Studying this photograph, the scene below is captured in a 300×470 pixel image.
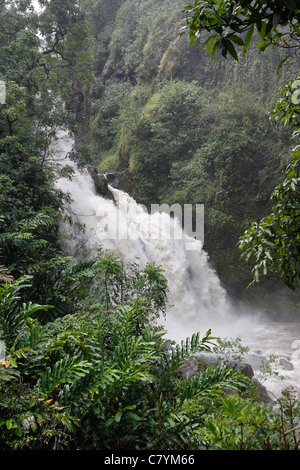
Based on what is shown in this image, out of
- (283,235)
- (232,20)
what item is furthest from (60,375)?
(232,20)

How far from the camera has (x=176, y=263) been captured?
9.45 meters

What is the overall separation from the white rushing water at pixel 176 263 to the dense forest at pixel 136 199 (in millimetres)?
636

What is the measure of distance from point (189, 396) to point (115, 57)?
64.8ft

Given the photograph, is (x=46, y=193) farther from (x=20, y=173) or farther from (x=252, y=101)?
(x=252, y=101)

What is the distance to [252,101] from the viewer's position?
12703mm

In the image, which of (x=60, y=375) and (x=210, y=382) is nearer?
(x=60, y=375)

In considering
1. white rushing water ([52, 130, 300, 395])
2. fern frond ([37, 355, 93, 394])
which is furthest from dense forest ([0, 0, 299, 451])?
white rushing water ([52, 130, 300, 395])

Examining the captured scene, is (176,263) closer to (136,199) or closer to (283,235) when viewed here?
(136,199)

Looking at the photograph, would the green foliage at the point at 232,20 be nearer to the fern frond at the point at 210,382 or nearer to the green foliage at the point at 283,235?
the green foliage at the point at 283,235

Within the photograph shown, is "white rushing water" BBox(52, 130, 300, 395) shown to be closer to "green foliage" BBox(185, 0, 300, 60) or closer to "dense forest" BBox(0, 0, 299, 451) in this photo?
"dense forest" BBox(0, 0, 299, 451)

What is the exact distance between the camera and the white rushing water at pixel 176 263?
795 centimetres

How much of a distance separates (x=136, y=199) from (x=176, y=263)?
409 centimetres

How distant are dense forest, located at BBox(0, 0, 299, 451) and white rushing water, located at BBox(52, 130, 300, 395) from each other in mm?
636
